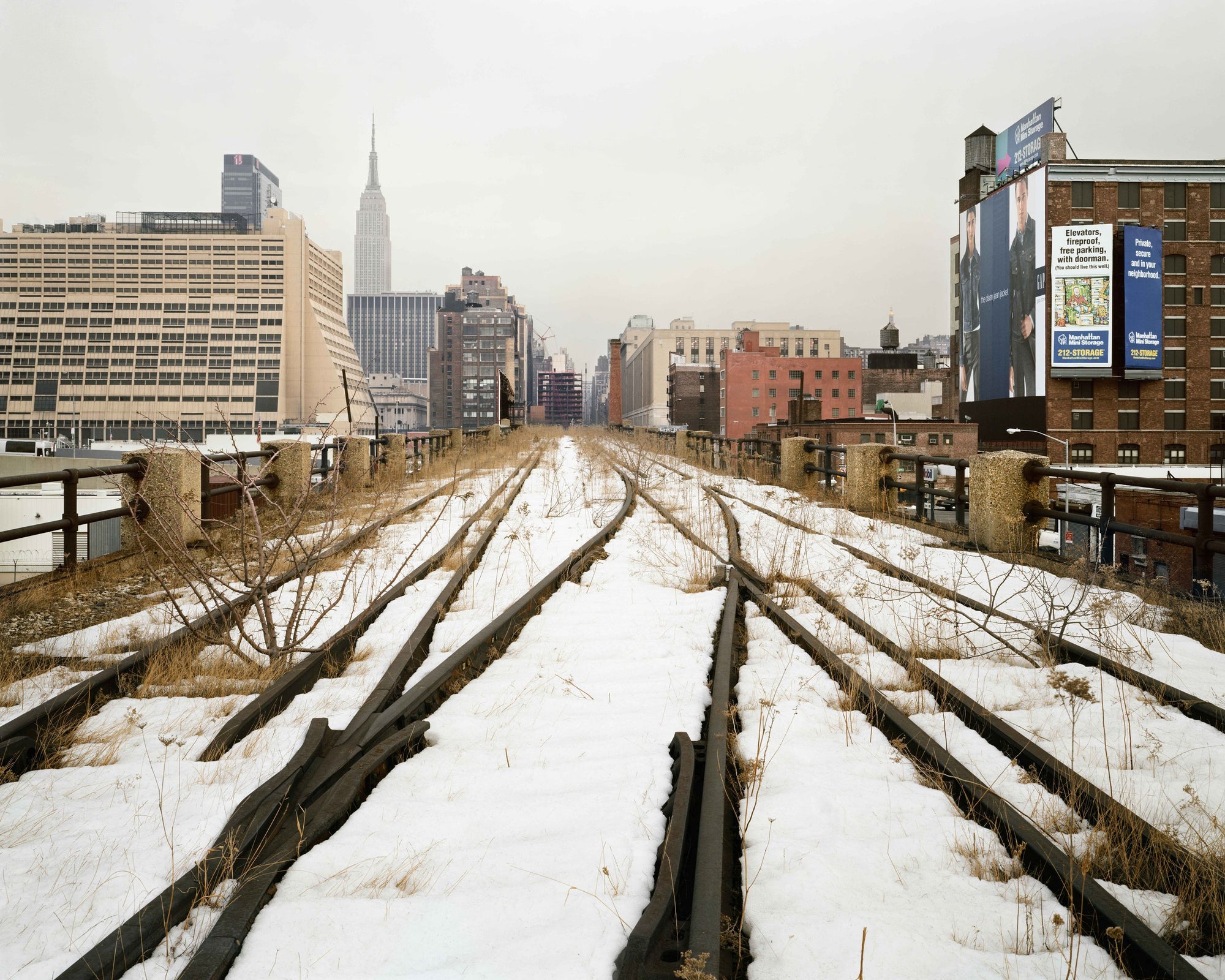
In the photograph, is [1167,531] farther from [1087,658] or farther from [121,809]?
[121,809]

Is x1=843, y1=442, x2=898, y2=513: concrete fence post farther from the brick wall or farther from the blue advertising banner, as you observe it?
the blue advertising banner

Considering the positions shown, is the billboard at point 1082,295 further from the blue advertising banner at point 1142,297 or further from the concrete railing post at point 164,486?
the concrete railing post at point 164,486

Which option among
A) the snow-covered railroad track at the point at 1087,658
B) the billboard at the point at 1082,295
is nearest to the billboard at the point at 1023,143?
the billboard at the point at 1082,295

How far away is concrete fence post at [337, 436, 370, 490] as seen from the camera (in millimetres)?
15688

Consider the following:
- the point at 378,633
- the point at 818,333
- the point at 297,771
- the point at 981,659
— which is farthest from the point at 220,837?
the point at 818,333

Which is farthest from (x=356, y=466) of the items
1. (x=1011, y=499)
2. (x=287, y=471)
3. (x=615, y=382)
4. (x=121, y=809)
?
(x=615, y=382)

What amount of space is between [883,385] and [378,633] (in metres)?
122

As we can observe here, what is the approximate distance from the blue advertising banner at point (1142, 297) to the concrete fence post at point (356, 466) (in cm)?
7552

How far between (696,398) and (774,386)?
17.6 metres

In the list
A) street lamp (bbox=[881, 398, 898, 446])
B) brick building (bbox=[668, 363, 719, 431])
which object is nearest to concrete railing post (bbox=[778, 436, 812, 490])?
street lamp (bbox=[881, 398, 898, 446])

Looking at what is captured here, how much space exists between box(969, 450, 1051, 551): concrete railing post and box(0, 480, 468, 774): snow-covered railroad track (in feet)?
25.3

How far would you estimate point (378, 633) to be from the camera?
5.57 m

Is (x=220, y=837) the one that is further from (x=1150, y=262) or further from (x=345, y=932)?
(x=1150, y=262)

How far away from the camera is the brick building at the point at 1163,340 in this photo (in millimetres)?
70562
